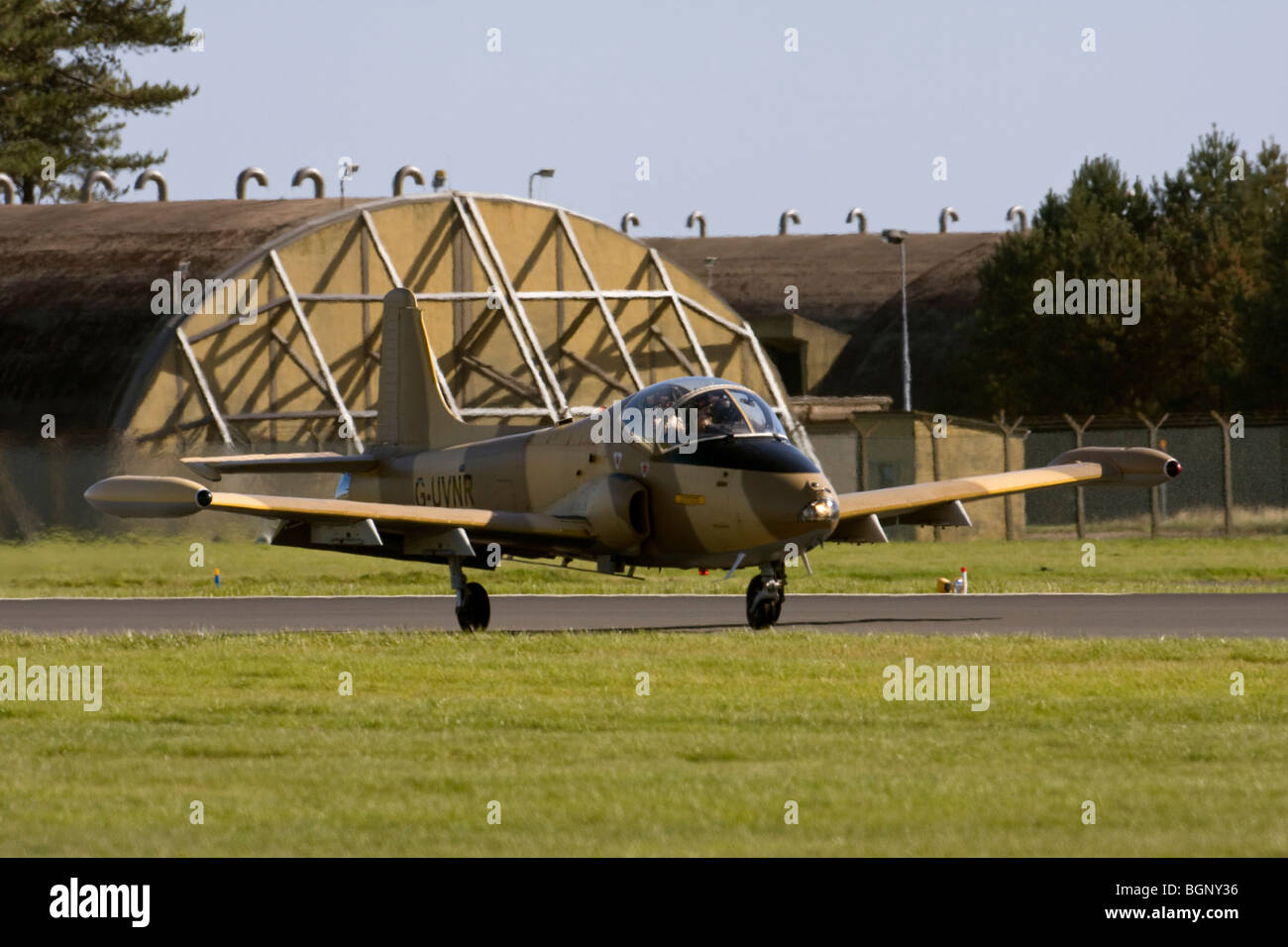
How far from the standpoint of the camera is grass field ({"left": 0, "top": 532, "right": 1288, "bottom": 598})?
109 ft

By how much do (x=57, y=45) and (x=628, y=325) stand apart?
26.9 meters

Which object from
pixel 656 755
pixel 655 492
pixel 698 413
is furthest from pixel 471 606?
pixel 656 755

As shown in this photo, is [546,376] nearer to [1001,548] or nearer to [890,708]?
[1001,548]

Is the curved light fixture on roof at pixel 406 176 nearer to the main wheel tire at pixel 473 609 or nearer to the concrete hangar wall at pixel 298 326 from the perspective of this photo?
the concrete hangar wall at pixel 298 326

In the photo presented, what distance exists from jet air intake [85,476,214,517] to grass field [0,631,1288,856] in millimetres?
1577

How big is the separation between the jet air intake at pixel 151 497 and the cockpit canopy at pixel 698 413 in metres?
5.11

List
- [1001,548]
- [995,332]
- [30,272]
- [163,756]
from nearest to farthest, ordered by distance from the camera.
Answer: [163,756]
[1001,548]
[30,272]
[995,332]

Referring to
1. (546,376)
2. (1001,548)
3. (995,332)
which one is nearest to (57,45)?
(546,376)

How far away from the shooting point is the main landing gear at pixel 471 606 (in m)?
24.0

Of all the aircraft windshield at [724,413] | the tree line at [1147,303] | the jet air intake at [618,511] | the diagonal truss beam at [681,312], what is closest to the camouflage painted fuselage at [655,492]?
the jet air intake at [618,511]

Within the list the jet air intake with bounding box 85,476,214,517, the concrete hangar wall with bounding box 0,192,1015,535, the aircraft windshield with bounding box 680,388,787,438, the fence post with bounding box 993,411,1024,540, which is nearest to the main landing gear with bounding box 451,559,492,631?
the aircraft windshield with bounding box 680,388,787,438

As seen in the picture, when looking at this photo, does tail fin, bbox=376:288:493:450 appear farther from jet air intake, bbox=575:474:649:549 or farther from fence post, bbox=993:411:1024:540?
fence post, bbox=993:411:1024:540

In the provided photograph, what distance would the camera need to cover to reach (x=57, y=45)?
2682 inches

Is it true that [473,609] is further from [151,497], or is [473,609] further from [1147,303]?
[1147,303]
